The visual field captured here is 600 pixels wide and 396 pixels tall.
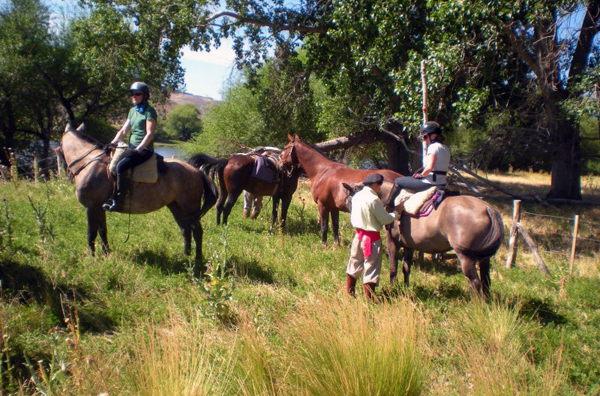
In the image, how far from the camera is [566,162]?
55.2ft

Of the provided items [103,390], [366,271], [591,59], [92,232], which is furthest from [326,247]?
[591,59]

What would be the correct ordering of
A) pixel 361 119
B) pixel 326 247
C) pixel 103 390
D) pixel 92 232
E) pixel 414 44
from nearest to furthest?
pixel 103 390 < pixel 92 232 < pixel 326 247 < pixel 414 44 < pixel 361 119

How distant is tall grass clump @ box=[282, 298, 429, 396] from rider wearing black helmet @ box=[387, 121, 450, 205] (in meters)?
3.16

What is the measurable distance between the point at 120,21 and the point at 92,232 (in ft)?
31.9

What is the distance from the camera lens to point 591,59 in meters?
13.9

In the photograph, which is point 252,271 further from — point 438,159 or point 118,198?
point 438,159

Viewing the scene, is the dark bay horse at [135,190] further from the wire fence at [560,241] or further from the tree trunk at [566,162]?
the tree trunk at [566,162]

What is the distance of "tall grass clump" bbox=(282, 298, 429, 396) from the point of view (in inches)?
117

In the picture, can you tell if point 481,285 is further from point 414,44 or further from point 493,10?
point 414,44

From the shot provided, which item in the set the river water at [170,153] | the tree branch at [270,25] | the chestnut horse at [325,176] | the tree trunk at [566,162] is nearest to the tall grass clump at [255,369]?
the chestnut horse at [325,176]

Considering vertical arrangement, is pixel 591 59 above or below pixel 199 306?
above

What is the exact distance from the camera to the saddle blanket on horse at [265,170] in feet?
34.0

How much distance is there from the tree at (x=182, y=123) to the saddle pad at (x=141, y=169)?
256ft

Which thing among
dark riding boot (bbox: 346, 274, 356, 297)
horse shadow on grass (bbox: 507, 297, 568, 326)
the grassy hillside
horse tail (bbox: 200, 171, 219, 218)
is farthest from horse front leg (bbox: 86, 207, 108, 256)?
horse shadow on grass (bbox: 507, 297, 568, 326)
